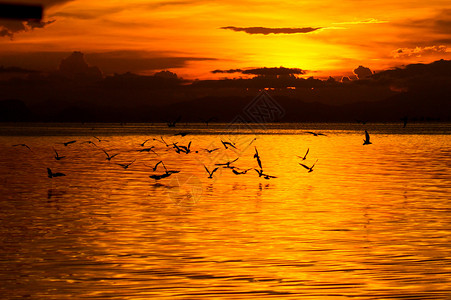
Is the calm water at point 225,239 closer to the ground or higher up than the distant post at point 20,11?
closer to the ground

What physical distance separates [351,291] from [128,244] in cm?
822

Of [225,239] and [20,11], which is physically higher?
[20,11]

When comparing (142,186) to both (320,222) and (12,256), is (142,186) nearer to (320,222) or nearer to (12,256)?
(320,222)

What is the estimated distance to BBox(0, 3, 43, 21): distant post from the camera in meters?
8.20

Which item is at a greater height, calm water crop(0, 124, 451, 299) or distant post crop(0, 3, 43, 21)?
distant post crop(0, 3, 43, 21)

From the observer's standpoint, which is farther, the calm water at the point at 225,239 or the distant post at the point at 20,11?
the calm water at the point at 225,239

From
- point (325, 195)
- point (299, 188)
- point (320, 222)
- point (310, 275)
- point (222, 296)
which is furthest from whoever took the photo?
point (299, 188)

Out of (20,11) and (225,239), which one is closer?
(20,11)

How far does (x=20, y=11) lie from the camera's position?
8398mm

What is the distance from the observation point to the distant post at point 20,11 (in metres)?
8.20

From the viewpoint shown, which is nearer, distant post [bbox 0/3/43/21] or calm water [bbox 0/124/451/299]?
distant post [bbox 0/3/43/21]

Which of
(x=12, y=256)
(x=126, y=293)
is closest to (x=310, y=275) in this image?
(x=126, y=293)

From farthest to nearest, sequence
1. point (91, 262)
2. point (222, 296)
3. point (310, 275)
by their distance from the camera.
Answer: point (91, 262), point (310, 275), point (222, 296)

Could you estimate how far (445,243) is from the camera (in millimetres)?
22109
